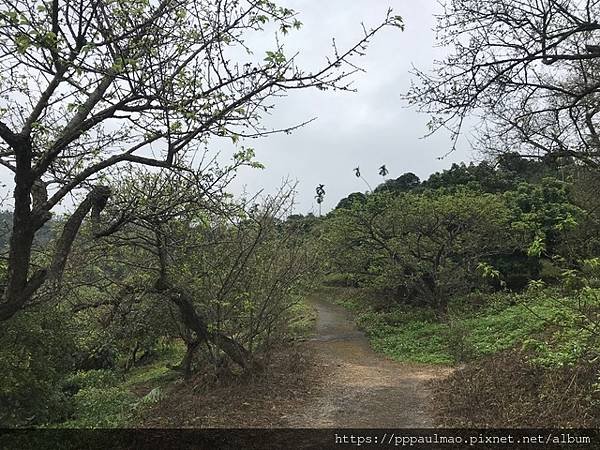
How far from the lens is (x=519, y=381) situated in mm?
6547

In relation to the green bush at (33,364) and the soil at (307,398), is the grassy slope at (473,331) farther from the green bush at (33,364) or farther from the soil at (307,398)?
the green bush at (33,364)

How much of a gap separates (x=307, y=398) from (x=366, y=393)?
3.47 feet

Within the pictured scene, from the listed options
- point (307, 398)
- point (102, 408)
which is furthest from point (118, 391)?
point (307, 398)

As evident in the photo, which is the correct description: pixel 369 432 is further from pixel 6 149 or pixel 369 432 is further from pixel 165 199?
pixel 6 149

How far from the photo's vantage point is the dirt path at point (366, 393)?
7023 millimetres

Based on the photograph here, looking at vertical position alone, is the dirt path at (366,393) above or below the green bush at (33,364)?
below

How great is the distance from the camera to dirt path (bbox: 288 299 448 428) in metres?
7.02

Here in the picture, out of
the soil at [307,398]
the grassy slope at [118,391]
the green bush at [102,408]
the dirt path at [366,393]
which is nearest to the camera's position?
the dirt path at [366,393]

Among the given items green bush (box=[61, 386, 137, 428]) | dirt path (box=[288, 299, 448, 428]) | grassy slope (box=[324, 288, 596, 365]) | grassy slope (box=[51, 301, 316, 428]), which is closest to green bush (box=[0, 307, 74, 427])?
green bush (box=[61, 386, 137, 428])

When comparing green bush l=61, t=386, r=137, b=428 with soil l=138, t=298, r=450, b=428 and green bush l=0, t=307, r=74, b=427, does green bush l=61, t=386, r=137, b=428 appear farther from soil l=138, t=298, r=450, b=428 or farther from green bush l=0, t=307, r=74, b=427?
soil l=138, t=298, r=450, b=428

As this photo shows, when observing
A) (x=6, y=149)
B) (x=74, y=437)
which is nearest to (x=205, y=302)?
(x=74, y=437)

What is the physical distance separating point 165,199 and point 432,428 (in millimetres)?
4439


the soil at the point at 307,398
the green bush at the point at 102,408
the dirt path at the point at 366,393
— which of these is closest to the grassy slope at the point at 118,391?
the green bush at the point at 102,408

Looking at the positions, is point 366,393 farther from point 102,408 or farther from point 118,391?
point 118,391
